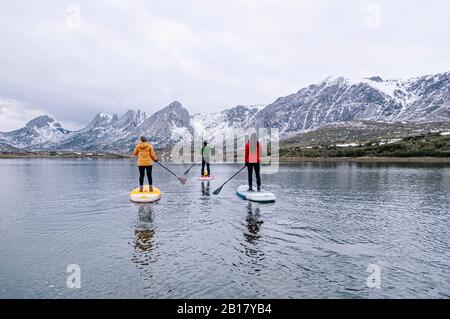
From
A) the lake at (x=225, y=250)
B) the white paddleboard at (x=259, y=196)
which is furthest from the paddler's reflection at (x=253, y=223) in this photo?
the white paddleboard at (x=259, y=196)

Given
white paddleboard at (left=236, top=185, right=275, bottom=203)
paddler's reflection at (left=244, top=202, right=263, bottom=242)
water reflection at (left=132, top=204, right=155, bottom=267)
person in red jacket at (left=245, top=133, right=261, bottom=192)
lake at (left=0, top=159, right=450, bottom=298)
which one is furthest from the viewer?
person in red jacket at (left=245, top=133, right=261, bottom=192)

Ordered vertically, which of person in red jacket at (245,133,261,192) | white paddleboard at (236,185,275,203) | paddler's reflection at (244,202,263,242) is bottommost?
paddler's reflection at (244,202,263,242)

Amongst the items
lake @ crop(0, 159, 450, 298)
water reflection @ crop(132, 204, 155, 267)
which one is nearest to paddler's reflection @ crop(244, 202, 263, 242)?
lake @ crop(0, 159, 450, 298)

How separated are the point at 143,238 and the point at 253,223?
6.27 m

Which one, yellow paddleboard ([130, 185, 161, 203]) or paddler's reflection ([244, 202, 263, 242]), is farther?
yellow paddleboard ([130, 185, 161, 203])

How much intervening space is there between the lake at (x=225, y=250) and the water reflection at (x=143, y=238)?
0.04 metres

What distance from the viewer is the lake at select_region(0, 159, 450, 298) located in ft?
33.4

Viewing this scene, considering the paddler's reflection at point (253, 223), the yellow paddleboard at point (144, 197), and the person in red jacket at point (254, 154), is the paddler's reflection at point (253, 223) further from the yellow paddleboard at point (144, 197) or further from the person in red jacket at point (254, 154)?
the yellow paddleboard at point (144, 197)

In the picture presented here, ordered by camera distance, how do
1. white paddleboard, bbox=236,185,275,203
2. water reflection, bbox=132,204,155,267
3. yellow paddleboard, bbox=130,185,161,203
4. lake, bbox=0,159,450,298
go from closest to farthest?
lake, bbox=0,159,450,298, water reflection, bbox=132,204,155,267, yellow paddleboard, bbox=130,185,161,203, white paddleboard, bbox=236,185,275,203

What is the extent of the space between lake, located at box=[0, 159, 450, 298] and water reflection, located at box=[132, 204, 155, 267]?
4 centimetres

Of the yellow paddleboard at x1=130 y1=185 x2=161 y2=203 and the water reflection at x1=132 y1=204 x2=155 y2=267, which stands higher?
the yellow paddleboard at x1=130 y1=185 x2=161 y2=203

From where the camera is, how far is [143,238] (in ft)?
51.1

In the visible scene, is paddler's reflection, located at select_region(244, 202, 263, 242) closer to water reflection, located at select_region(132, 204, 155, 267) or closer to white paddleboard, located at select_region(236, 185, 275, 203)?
white paddleboard, located at select_region(236, 185, 275, 203)

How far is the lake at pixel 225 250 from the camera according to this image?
10.2 meters
